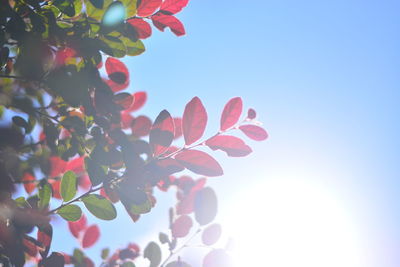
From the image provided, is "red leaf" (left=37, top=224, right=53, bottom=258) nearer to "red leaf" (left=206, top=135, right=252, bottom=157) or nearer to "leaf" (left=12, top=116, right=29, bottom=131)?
"leaf" (left=12, top=116, right=29, bottom=131)

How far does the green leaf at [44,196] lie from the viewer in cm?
124

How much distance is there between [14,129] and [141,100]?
0.69 metres

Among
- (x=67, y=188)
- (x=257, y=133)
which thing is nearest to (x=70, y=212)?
(x=67, y=188)

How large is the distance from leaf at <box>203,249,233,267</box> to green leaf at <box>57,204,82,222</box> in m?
0.54

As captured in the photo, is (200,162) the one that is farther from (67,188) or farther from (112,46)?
(112,46)

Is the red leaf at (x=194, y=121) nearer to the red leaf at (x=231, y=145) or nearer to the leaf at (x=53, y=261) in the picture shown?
the red leaf at (x=231, y=145)

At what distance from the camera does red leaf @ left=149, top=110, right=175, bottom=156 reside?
1098mm

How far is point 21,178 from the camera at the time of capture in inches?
66.9

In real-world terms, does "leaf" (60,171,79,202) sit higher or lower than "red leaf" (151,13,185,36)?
lower

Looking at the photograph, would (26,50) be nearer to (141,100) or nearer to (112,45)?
(112,45)

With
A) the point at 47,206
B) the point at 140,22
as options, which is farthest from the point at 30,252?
the point at 140,22

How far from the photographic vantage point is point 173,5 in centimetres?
143

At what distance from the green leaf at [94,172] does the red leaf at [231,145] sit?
41 centimetres

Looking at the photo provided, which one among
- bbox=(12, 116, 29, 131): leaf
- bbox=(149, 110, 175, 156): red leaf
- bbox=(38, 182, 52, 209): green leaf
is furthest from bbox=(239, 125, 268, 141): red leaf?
bbox=(12, 116, 29, 131): leaf
